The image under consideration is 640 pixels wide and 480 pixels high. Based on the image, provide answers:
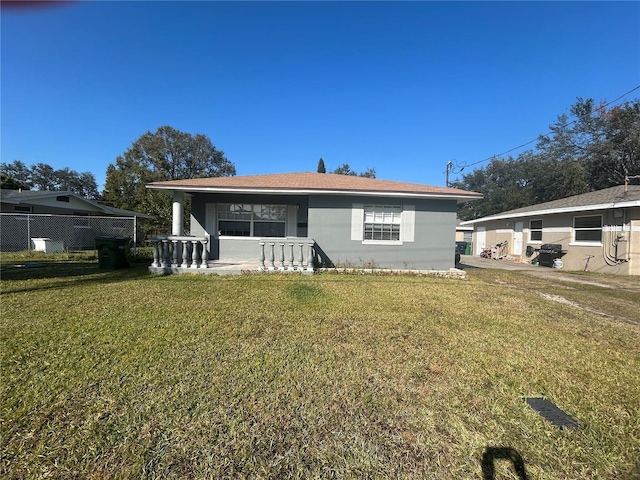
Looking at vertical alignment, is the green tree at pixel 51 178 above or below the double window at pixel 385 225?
above

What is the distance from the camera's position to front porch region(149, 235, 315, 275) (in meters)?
8.60

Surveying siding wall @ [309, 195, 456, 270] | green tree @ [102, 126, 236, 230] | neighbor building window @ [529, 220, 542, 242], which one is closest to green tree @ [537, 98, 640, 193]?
neighbor building window @ [529, 220, 542, 242]

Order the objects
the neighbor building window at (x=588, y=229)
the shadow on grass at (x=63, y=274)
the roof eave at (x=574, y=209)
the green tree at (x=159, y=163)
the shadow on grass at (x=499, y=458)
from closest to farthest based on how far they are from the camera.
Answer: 1. the shadow on grass at (x=499, y=458)
2. the shadow on grass at (x=63, y=274)
3. the roof eave at (x=574, y=209)
4. the neighbor building window at (x=588, y=229)
5. the green tree at (x=159, y=163)

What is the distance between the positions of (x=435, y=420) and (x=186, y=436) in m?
1.82

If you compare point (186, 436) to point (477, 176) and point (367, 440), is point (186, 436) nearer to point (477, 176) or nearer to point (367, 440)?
point (367, 440)

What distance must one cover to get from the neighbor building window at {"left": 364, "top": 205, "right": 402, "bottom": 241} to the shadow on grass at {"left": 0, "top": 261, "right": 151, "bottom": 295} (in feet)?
22.2

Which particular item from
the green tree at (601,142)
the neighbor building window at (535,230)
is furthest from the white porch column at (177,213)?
the green tree at (601,142)

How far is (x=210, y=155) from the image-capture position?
42406 millimetres

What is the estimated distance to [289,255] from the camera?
376 inches

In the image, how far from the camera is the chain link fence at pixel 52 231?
14.4m

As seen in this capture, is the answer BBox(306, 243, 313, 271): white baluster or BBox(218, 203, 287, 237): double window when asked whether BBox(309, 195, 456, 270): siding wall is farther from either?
BBox(218, 203, 287, 237): double window

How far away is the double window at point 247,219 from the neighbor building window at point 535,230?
14.1 m

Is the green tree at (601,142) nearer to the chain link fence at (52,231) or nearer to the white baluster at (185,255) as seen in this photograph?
the white baluster at (185,255)

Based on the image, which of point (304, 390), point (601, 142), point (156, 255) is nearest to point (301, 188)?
point (156, 255)
